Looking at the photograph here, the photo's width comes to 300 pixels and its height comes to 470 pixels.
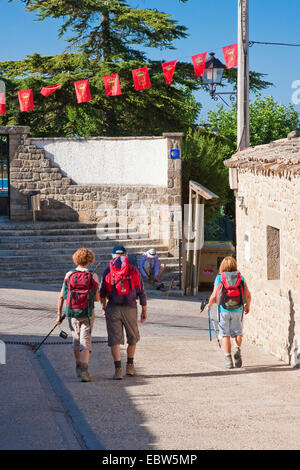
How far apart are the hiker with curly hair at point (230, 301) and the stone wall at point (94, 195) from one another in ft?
37.5

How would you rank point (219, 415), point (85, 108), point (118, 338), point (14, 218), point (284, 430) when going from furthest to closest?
point (85, 108) → point (14, 218) → point (118, 338) → point (219, 415) → point (284, 430)

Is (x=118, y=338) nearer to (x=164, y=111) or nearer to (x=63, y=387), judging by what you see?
(x=63, y=387)

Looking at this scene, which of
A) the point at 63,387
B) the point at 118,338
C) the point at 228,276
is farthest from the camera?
the point at 228,276

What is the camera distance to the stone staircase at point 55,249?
60.7 ft

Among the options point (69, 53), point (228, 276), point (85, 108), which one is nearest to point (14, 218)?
point (85, 108)

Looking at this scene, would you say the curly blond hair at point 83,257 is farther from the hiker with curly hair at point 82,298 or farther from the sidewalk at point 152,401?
the sidewalk at point 152,401

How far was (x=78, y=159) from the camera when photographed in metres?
21.3

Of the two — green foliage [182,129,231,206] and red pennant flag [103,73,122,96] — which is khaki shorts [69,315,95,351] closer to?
red pennant flag [103,73,122,96]

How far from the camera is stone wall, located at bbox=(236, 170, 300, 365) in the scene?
31.9 feet

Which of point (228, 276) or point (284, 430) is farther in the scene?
point (228, 276)

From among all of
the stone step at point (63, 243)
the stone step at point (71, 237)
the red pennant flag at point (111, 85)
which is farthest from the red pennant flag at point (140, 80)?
the stone step at point (63, 243)

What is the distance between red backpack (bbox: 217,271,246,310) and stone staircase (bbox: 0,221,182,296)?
9.29 metres

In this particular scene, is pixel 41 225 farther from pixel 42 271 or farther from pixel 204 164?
pixel 204 164

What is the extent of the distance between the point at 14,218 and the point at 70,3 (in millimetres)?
11201
